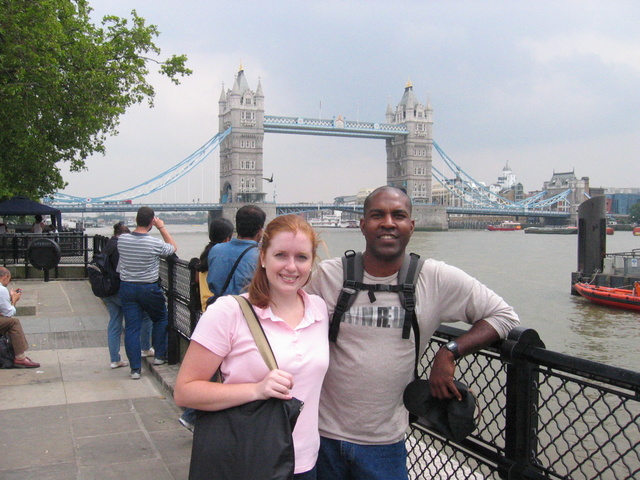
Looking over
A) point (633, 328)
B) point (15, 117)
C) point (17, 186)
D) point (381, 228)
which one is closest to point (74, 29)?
point (15, 117)

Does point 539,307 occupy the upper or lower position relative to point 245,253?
lower

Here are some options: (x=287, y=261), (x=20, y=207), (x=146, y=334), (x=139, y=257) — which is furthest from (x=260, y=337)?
(x=20, y=207)

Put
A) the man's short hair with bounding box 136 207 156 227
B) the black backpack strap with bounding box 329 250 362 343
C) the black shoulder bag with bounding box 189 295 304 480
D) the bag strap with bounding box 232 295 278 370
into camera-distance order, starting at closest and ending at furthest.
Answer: the black shoulder bag with bounding box 189 295 304 480
the bag strap with bounding box 232 295 278 370
the black backpack strap with bounding box 329 250 362 343
the man's short hair with bounding box 136 207 156 227

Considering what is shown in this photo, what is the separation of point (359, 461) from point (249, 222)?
173cm

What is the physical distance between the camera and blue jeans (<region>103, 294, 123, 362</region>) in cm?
517

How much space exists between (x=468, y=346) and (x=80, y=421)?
2.84 metres

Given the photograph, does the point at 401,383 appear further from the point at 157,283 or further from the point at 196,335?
the point at 157,283

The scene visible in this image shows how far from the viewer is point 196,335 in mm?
1688

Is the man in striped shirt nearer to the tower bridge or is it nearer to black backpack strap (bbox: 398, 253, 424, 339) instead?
black backpack strap (bbox: 398, 253, 424, 339)

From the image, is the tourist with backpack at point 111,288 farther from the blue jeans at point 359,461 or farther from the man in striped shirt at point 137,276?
the blue jeans at point 359,461

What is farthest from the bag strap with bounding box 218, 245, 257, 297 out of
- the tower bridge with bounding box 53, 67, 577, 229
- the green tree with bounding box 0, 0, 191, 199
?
the tower bridge with bounding box 53, 67, 577, 229

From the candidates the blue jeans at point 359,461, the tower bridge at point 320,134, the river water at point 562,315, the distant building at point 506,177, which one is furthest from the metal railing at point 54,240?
the distant building at point 506,177

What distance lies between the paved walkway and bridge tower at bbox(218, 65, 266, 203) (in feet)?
254

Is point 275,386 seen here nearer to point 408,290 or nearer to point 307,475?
point 307,475
